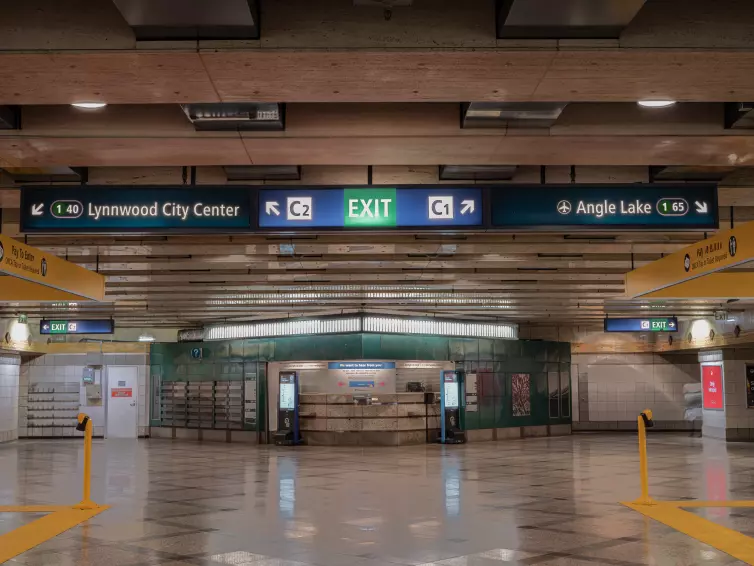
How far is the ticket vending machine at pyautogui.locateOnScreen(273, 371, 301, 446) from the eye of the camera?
72.0 ft

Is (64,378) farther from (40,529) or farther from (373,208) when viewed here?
(373,208)

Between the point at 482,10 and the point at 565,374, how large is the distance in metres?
23.3

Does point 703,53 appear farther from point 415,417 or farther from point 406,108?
point 415,417

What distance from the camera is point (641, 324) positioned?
852 inches

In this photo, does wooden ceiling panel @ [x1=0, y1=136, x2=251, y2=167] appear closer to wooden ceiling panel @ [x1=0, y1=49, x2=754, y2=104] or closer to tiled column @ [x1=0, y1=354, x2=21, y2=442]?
wooden ceiling panel @ [x1=0, y1=49, x2=754, y2=104]

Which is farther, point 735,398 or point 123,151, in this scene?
point 735,398

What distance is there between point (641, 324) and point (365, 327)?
7.16 m

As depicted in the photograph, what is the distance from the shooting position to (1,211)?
35.2 feet

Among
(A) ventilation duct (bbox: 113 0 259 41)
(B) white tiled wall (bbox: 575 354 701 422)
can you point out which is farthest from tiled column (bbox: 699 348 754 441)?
(A) ventilation duct (bbox: 113 0 259 41)

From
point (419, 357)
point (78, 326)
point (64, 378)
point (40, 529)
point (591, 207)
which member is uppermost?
point (591, 207)

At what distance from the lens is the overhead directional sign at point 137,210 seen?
7652 millimetres

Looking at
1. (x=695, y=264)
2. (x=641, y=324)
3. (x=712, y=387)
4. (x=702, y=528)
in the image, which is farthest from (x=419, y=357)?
(x=702, y=528)

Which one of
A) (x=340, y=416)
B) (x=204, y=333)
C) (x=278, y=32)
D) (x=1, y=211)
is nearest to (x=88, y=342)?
(x=204, y=333)

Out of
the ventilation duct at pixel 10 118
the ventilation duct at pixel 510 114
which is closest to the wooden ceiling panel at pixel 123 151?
the ventilation duct at pixel 10 118
